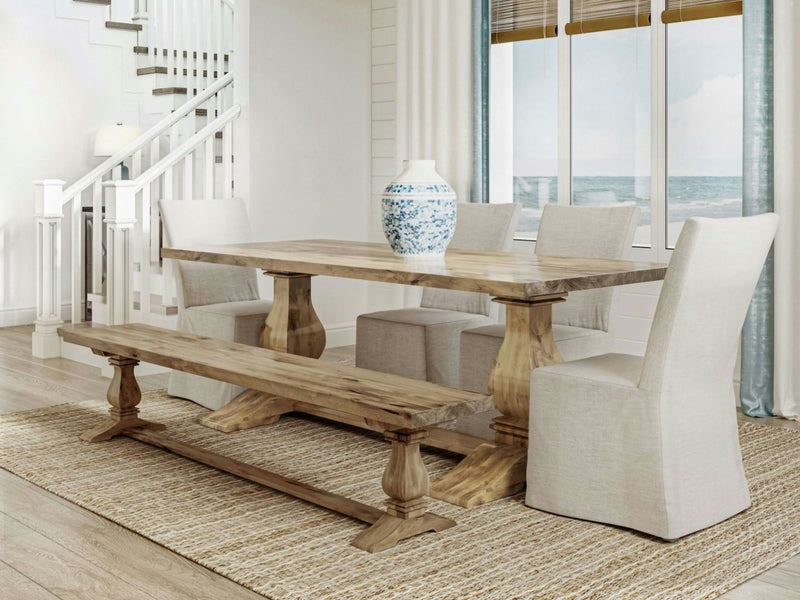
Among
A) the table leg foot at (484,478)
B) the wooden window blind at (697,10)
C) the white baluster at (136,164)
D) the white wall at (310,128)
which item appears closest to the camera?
the table leg foot at (484,478)

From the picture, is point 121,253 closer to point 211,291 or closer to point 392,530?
point 211,291

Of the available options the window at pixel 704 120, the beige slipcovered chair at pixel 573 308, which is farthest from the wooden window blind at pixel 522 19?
the beige slipcovered chair at pixel 573 308

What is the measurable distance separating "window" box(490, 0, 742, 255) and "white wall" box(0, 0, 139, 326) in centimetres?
309

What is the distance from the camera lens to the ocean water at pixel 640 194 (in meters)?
4.62

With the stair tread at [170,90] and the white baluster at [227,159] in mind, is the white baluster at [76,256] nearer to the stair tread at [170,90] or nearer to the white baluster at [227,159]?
the white baluster at [227,159]

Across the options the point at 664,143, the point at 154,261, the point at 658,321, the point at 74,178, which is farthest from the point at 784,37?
the point at 74,178

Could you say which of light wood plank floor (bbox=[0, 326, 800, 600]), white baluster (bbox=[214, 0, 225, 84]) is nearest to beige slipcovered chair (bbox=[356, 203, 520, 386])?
light wood plank floor (bbox=[0, 326, 800, 600])

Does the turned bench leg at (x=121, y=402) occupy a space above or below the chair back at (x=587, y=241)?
below

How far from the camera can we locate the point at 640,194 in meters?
4.88

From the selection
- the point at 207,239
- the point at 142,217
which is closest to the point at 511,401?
the point at 207,239

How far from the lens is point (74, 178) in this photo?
7039mm

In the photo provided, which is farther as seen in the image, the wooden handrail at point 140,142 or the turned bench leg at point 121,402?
the wooden handrail at point 140,142

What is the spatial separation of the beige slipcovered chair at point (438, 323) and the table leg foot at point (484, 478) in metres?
0.76

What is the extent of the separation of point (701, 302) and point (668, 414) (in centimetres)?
31
